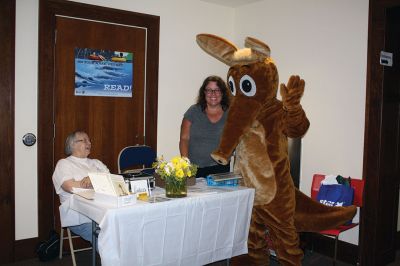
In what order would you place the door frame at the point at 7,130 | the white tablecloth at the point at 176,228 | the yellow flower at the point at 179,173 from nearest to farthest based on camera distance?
the white tablecloth at the point at 176,228 → the yellow flower at the point at 179,173 → the door frame at the point at 7,130

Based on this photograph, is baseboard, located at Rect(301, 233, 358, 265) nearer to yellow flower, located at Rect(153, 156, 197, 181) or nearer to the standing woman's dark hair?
the standing woman's dark hair

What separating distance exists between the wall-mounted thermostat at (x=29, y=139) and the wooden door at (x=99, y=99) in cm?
21

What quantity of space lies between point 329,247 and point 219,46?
2257mm

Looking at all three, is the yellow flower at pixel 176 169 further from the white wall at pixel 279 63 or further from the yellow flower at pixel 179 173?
the white wall at pixel 279 63

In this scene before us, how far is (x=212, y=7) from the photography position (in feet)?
15.2

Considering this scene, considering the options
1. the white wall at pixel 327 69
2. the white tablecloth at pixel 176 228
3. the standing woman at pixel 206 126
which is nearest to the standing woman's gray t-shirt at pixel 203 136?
the standing woman at pixel 206 126

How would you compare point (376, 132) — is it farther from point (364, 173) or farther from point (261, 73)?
point (261, 73)

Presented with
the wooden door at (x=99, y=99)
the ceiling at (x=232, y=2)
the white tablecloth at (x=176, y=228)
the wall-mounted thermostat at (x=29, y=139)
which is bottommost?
the white tablecloth at (x=176, y=228)

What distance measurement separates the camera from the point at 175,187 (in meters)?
2.54

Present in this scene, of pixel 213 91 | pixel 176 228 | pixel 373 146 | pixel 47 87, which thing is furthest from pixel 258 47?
pixel 47 87

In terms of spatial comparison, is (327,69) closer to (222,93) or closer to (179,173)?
(222,93)

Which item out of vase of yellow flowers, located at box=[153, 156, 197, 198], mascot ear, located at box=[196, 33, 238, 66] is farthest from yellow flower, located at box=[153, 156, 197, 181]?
mascot ear, located at box=[196, 33, 238, 66]

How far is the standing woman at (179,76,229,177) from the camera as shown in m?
3.43

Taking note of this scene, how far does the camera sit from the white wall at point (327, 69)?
139 inches
